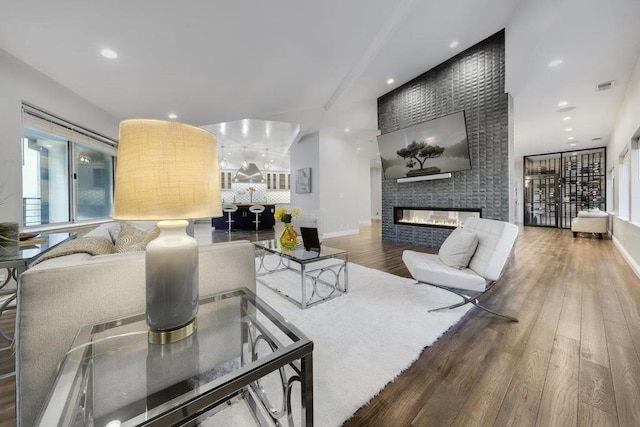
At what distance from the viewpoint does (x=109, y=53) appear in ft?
9.15

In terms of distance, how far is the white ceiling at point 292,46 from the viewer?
234cm

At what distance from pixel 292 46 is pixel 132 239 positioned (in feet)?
8.99

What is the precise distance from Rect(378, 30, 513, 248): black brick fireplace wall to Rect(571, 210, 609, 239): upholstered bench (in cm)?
472

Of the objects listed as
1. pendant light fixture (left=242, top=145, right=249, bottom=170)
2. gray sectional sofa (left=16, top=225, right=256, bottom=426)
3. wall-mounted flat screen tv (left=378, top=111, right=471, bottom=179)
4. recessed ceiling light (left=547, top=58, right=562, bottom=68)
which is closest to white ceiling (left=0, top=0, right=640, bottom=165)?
recessed ceiling light (left=547, top=58, right=562, bottom=68)

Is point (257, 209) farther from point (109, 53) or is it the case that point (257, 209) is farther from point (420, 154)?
point (109, 53)

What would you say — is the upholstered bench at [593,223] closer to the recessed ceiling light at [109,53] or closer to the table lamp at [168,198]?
the table lamp at [168,198]

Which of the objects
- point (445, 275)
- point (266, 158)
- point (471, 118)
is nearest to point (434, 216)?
point (471, 118)

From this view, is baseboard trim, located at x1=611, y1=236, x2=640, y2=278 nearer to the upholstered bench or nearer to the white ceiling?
the upholstered bench

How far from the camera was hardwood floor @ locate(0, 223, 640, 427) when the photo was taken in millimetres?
1148

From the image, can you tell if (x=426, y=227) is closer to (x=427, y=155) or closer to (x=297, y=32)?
(x=427, y=155)

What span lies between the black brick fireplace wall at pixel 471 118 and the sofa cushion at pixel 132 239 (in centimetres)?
445

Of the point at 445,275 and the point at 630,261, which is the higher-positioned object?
the point at 445,275

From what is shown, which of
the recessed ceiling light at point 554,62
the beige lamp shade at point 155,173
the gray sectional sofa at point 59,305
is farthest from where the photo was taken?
the recessed ceiling light at point 554,62

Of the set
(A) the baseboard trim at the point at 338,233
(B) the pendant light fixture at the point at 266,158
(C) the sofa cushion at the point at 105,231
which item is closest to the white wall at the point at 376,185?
(B) the pendant light fixture at the point at 266,158
